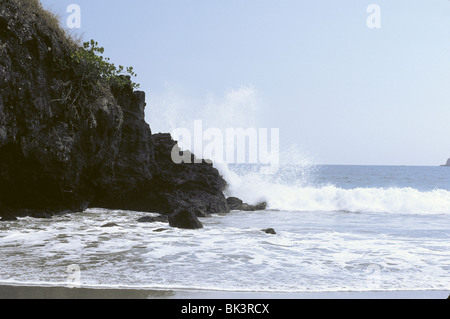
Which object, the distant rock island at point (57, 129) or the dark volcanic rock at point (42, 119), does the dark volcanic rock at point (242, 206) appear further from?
the dark volcanic rock at point (42, 119)

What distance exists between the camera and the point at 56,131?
13.5 m

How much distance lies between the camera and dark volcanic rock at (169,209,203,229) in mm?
12672

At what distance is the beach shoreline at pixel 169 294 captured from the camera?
18.2 feet

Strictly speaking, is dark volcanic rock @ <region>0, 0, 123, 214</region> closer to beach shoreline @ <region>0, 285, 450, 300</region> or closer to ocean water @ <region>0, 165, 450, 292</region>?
ocean water @ <region>0, 165, 450, 292</region>

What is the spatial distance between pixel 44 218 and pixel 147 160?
17.0 ft

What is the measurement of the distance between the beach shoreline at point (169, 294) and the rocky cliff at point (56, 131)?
281 inches

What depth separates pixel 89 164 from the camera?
1499 centimetres

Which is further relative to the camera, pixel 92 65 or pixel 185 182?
pixel 185 182

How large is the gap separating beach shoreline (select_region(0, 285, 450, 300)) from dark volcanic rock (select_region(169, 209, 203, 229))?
22.2 ft

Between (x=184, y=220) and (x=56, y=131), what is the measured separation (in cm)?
478

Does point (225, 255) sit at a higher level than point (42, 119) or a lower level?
lower

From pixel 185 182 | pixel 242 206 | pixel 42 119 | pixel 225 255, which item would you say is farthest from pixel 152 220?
pixel 242 206

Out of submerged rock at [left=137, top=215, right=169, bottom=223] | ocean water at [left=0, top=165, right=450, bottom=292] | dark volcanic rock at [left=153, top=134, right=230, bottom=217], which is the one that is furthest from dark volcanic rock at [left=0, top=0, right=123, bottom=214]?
dark volcanic rock at [left=153, top=134, right=230, bottom=217]

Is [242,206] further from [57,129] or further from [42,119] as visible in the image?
[42,119]
